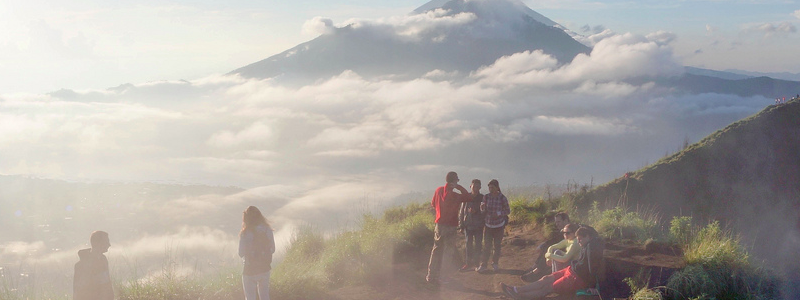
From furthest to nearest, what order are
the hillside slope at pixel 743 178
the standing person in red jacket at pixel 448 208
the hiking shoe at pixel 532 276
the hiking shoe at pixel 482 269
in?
1. the hillside slope at pixel 743 178
2. the hiking shoe at pixel 482 269
3. the hiking shoe at pixel 532 276
4. the standing person in red jacket at pixel 448 208

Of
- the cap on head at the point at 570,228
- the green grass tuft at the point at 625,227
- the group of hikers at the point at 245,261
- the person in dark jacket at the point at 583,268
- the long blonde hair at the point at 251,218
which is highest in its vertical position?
the long blonde hair at the point at 251,218

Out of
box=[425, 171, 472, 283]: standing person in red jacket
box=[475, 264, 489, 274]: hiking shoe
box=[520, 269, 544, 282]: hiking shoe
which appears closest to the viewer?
box=[425, 171, 472, 283]: standing person in red jacket

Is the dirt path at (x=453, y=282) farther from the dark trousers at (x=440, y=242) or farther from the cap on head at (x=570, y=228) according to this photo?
the cap on head at (x=570, y=228)

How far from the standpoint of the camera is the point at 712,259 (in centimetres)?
706

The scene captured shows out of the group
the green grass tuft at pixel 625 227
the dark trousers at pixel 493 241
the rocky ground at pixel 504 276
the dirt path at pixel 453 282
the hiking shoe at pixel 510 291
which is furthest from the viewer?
the green grass tuft at pixel 625 227

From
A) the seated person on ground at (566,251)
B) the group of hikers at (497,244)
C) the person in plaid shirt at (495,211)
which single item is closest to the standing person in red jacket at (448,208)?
the group of hikers at (497,244)

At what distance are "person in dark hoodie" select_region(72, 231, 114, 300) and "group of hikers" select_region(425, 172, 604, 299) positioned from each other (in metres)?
4.40

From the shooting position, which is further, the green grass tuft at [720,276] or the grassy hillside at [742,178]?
the grassy hillside at [742,178]

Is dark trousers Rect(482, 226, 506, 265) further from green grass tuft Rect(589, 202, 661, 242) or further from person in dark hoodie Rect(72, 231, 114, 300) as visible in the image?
person in dark hoodie Rect(72, 231, 114, 300)

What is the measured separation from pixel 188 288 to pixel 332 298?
2128mm

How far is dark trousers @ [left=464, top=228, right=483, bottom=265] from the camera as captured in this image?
27.7ft

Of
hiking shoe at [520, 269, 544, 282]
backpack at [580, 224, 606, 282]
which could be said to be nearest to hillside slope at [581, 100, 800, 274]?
hiking shoe at [520, 269, 544, 282]

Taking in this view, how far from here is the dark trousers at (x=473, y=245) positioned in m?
8.43

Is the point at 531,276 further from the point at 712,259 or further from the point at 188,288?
the point at 188,288
